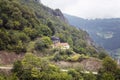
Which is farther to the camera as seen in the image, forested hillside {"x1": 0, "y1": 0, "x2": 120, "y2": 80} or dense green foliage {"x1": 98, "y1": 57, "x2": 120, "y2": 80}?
dense green foliage {"x1": 98, "y1": 57, "x2": 120, "y2": 80}

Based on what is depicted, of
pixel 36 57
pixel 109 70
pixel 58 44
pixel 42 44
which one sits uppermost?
pixel 42 44

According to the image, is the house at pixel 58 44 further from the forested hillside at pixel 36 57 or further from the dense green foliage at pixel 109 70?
the dense green foliage at pixel 109 70

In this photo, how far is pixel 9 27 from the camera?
84812 millimetres

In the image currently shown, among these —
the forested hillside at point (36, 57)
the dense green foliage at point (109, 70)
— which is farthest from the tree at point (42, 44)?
the dense green foliage at point (109, 70)

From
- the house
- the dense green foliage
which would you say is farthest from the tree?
the dense green foliage

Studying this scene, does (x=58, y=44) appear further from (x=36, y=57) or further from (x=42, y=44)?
(x=36, y=57)

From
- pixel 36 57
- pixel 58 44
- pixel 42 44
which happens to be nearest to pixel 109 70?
pixel 36 57

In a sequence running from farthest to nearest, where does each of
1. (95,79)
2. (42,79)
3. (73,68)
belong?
1. (73,68)
2. (95,79)
3. (42,79)

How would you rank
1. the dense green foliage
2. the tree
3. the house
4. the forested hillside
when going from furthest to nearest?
the house
the tree
the dense green foliage
the forested hillside

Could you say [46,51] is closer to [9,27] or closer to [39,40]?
[39,40]

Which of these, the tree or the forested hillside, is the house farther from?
the tree

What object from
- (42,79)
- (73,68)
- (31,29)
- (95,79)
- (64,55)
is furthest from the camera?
(31,29)

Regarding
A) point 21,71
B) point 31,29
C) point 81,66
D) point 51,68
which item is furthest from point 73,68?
point 31,29

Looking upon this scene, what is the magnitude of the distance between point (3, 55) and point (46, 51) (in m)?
13.6
